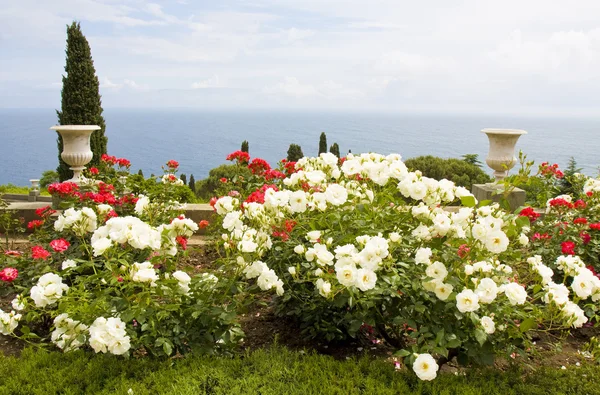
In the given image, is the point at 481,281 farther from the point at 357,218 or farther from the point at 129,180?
the point at 129,180

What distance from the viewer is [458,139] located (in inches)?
6156

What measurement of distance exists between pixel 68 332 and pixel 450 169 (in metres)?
17.3

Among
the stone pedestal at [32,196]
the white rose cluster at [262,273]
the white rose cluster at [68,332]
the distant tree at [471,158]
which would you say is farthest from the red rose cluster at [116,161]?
the distant tree at [471,158]

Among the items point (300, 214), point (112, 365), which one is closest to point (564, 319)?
point (300, 214)

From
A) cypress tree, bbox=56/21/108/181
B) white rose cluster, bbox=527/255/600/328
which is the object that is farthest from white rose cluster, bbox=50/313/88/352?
cypress tree, bbox=56/21/108/181

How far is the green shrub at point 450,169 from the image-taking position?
17688mm

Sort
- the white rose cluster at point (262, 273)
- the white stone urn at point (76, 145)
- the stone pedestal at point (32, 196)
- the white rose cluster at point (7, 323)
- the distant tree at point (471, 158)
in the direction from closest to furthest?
the white rose cluster at point (262, 273) < the white rose cluster at point (7, 323) < the white stone urn at point (76, 145) < the stone pedestal at point (32, 196) < the distant tree at point (471, 158)

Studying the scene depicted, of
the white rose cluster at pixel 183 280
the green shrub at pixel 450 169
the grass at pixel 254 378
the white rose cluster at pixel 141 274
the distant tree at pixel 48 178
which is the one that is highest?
the white rose cluster at pixel 141 274

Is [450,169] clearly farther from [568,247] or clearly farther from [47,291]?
[47,291]

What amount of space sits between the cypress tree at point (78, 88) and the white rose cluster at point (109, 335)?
1248 centimetres

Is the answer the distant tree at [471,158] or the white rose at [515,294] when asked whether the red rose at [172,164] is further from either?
the distant tree at [471,158]

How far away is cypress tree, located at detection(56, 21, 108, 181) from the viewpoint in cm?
1387

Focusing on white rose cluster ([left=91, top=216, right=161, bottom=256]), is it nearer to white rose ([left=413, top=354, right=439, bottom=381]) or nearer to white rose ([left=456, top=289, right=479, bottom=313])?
white rose ([left=413, top=354, right=439, bottom=381])

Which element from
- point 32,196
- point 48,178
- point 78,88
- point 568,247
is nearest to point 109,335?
point 568,247
